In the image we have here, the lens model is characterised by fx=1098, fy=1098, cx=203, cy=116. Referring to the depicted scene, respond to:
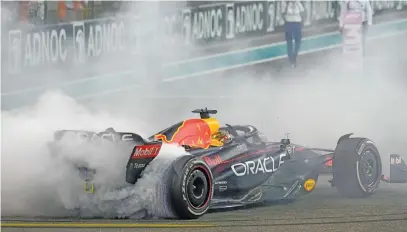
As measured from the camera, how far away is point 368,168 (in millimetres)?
12008

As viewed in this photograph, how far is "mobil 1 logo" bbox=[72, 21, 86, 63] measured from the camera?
19766mm

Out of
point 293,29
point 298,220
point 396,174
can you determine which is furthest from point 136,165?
point 293,29

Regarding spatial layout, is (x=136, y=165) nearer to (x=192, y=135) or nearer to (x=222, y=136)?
(x=192, y=135)

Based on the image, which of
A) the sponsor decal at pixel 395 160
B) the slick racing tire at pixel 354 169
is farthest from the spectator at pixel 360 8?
the slick racing tire at pixel 354 169

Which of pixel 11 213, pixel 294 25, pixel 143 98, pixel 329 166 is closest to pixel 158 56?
pixel 143 98

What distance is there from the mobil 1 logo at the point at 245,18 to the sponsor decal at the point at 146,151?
14.6m

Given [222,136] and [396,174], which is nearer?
[222,136]

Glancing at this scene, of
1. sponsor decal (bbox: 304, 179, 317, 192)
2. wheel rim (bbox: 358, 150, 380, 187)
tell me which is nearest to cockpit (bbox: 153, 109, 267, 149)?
sponsor decal (bbox: 304, 179, 317, 192)

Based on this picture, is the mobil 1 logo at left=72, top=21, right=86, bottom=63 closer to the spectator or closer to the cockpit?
Answer: the spectator

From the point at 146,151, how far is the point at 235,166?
47.8 inches

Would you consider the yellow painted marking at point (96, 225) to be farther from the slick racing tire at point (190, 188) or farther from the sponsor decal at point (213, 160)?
the sponsor decal at point (213, 160)

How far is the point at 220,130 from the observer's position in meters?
11.5

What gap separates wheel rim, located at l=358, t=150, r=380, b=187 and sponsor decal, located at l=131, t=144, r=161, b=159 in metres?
2.83

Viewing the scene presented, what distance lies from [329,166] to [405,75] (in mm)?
11113
